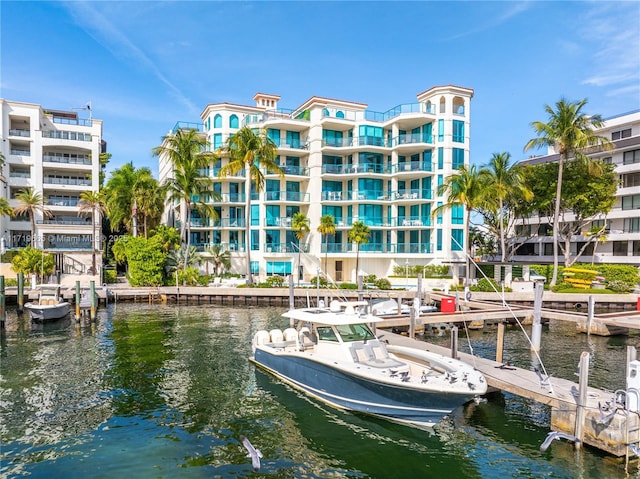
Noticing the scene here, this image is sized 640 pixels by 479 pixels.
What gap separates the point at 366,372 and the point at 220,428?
5.07 metres

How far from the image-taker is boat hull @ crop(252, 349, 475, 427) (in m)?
13.5

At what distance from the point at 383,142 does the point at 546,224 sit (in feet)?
102

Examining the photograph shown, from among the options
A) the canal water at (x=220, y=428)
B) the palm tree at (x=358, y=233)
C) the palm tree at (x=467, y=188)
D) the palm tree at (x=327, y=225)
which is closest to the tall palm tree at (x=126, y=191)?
the palm tree at (x=327, y=225)

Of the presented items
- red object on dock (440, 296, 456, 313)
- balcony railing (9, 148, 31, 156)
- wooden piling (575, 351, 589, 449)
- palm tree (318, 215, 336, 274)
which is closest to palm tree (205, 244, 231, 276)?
palm tree (318, 215, 336, 274)

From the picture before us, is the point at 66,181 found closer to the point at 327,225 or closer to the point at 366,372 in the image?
the point at 327,225

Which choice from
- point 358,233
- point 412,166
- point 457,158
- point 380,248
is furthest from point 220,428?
point 457,158

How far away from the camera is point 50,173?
61.8 metres

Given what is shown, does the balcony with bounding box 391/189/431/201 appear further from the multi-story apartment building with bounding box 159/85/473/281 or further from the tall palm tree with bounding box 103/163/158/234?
the tall palm tree with bounding box 103/163/158/234

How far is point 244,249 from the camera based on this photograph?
2167 inches

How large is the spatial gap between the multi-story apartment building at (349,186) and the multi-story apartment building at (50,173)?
49.5 feet

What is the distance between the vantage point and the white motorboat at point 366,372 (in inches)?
531

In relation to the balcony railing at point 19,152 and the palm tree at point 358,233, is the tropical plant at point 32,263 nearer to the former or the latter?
the balcony railing at point 19,152

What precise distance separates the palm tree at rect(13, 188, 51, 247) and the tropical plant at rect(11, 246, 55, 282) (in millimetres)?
7332

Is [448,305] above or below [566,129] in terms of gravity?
below
